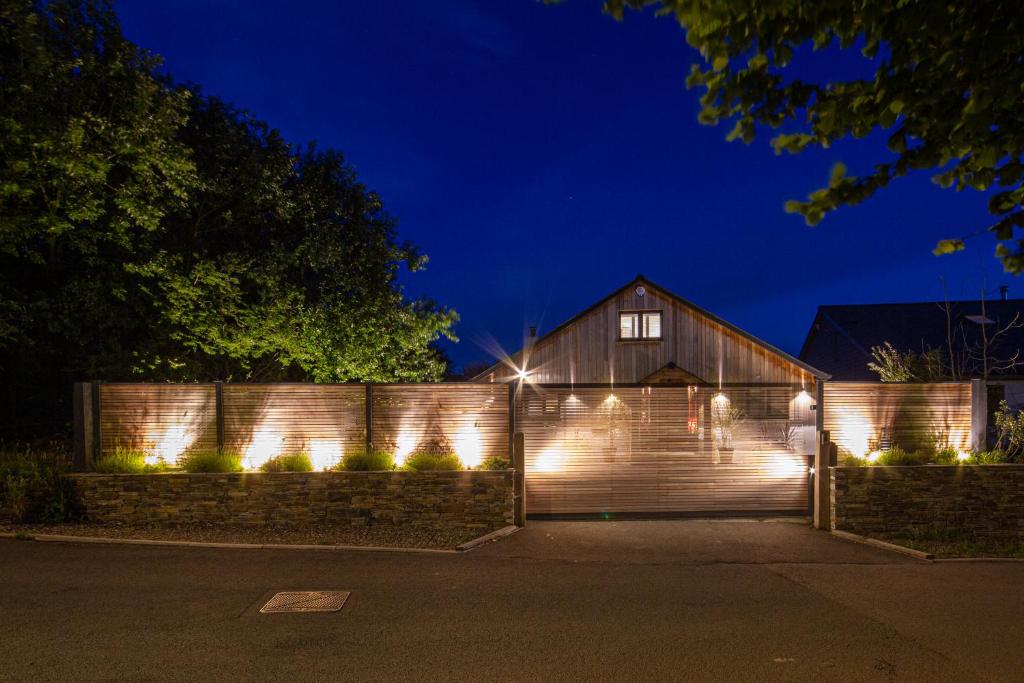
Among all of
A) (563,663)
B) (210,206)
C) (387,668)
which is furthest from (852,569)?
(210,206)

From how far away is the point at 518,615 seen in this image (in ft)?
18.6

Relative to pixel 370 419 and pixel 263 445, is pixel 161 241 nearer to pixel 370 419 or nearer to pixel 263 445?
pixel 263 445

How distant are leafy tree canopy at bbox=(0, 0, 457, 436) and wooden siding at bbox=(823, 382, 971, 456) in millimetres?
9522

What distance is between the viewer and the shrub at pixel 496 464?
9.62 meters

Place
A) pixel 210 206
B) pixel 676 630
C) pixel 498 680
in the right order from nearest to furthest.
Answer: pixel 498 680 → pixel 676 630 → pixel 210 206

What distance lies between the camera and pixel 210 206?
49.3 feet

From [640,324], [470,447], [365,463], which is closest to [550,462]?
[470,447]

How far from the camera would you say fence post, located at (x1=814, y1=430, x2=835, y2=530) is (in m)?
9.49

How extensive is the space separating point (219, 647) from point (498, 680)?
8.31 ft

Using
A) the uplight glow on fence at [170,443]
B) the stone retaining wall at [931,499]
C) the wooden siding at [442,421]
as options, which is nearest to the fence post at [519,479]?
the wooden siding at [442,421]

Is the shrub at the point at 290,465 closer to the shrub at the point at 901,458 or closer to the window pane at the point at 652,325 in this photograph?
the shrub at the point at 901,458

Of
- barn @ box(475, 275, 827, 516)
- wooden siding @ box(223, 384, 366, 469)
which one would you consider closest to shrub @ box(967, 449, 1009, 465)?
barn @ box(475, 275, 827, 516)

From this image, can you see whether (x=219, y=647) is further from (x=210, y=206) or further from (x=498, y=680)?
(x=210, y=206)

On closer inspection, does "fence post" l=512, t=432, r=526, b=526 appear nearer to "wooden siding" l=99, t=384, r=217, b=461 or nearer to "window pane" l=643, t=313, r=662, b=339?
"wooden siding" l=99, t=384, r=217, b=461
